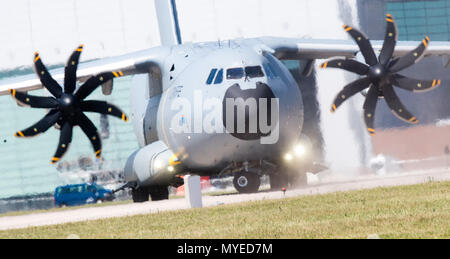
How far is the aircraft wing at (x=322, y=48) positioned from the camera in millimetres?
28844

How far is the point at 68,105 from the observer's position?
25.5 meters

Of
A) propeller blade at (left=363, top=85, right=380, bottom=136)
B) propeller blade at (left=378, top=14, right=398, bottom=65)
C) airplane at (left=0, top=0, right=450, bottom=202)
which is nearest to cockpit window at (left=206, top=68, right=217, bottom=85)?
airplane at (left=0, top=0, right=450, bottom=202)

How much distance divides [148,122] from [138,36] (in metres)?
21.6

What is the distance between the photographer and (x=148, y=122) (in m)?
28.7

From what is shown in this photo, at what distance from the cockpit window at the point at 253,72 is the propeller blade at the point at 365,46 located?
12.1 ft

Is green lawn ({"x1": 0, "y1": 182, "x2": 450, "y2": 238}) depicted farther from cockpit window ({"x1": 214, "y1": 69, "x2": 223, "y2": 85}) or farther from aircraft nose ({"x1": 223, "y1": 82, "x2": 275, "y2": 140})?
cockpit window ({"x1": 214, "y1": 69, "x2": 223, "y2": 85})

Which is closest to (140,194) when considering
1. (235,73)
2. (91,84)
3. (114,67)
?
(114,67)

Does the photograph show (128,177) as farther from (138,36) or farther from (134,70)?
(138,36)

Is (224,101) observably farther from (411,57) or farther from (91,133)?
(411,57)

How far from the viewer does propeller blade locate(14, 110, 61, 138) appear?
2502cm

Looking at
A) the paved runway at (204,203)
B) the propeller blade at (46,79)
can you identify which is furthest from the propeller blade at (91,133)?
the paved runway at (204,203)

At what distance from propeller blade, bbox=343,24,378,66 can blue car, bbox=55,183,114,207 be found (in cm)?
2324

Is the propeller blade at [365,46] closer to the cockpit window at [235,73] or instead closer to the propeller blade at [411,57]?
the propeller blade at [411,57]

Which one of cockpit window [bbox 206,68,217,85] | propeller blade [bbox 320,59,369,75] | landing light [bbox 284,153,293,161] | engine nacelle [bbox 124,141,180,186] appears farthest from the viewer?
engine nacelle [bbox 124,141,180,186]
